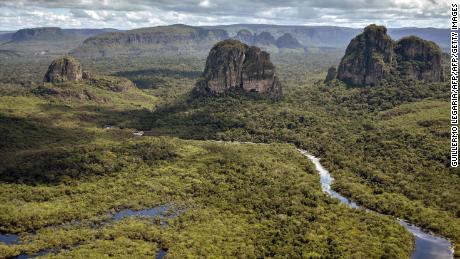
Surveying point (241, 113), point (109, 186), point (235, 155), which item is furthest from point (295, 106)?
point (109, 186)

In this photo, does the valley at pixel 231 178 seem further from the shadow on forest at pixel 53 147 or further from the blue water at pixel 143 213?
the blue water at pixel 143 213

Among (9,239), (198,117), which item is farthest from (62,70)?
Answer: (9,239)

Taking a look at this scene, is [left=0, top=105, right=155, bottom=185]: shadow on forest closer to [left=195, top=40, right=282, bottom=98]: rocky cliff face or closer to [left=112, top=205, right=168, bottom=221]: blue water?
[left=112, top=205, right=168, bottom=221]: blue water

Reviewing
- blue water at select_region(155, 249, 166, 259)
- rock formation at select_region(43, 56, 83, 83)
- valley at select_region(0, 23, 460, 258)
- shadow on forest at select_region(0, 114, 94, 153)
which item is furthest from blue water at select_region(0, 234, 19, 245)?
rock formation at select_region(43, 56, 83, 83)

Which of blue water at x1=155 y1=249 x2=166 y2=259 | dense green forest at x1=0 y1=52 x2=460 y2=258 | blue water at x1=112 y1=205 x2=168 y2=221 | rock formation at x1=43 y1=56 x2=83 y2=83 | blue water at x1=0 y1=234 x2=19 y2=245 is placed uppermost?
rock formation at x1=43 y1=56 x2=83 y2=83

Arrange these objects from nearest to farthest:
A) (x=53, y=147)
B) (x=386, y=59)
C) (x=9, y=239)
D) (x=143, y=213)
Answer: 1. (x=9, y=239)
2. (x=143, y=213)
3. (x=53, y=147)
4. (x=386, y=59)

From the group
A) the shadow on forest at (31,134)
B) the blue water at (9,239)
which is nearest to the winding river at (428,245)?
the blue water at (9,239)

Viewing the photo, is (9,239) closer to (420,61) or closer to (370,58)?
(370,58)
